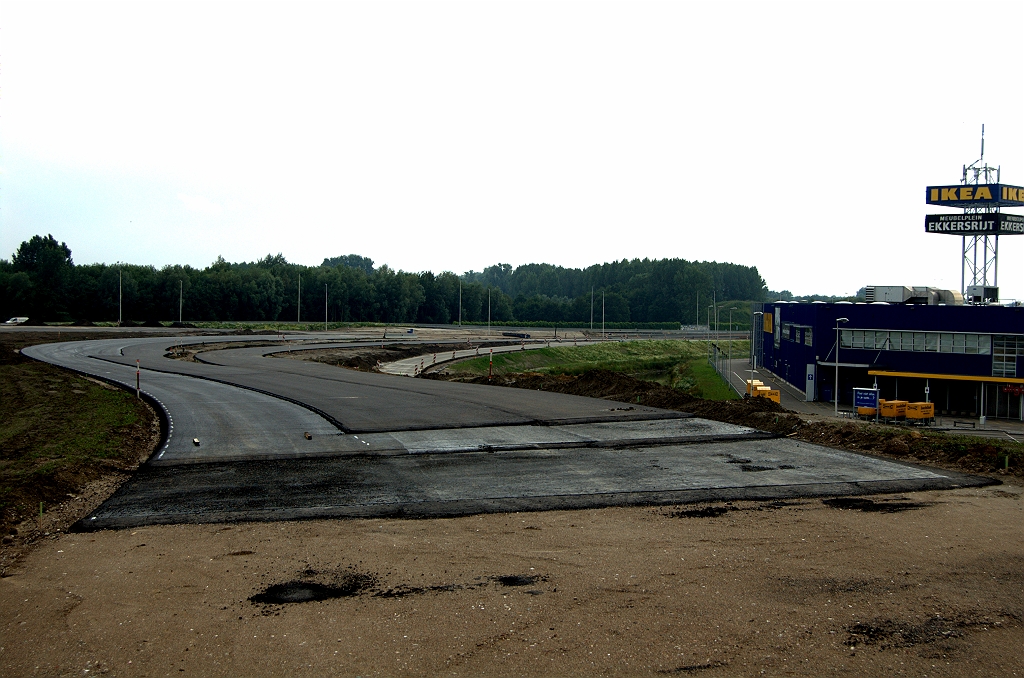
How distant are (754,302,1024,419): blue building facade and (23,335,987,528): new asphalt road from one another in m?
34.4

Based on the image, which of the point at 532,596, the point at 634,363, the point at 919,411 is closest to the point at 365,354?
the point at 634,363

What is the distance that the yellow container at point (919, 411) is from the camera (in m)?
45.8

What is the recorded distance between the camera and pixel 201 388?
3803 centimetres

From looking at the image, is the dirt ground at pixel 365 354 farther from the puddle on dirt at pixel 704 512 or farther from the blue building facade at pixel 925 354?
the puddle on dirt at pixel 704 512

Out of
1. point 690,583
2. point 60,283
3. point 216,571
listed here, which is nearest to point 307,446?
point 216,571

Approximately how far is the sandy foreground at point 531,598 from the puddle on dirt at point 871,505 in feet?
2.38

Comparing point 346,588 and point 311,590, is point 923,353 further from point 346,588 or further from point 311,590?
point 311,590

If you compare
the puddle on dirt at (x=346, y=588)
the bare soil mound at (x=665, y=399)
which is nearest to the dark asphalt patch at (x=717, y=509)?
the puddle on dirt at (x=346, y=588)

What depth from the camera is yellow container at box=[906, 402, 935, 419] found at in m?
45.8

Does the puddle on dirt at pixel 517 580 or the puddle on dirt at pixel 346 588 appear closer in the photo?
the puddle on dirt at pixel 346 588

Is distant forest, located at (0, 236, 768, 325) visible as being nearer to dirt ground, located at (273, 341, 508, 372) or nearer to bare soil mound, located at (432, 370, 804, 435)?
dirt ground, located at (273, 341, 508, 372)

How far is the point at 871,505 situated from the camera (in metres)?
16.9

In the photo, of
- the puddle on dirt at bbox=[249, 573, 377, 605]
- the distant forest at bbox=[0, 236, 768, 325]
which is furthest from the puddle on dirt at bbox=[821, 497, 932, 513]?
the distant forest at bbox=[0, 236, 768, 325]

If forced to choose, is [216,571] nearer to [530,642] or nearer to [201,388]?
[530,642]
